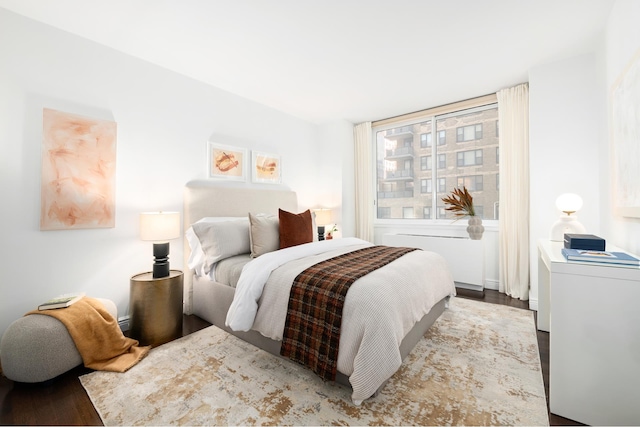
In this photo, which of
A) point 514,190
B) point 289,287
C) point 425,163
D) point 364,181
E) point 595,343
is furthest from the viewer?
point 364,181

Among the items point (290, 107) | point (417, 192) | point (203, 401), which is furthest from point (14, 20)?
point (417, 192)

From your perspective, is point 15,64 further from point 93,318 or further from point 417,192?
point 417,192

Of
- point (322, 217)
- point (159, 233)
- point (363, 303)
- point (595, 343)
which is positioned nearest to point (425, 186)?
point (322, 217)

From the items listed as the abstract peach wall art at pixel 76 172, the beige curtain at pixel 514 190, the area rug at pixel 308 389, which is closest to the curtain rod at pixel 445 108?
the beige curtain at pixel 514 190

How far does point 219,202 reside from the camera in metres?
3.24

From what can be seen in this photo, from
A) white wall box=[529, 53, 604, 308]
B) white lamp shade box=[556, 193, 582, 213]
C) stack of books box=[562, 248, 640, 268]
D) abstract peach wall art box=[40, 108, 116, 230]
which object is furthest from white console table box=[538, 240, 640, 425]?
abstract peach wall art box=[40, 108, 116, 230]

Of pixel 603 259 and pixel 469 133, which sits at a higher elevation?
pixel 469 133

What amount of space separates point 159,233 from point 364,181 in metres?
3.24

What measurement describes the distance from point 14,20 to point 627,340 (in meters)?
4.35

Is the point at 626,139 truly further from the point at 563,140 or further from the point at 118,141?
the point at 118,141

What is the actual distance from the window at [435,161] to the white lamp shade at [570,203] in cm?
141

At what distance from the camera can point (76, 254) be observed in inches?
92.1

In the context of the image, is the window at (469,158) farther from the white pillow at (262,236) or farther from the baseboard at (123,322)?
the baseboard at (123,322)

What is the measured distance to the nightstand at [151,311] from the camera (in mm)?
2270
